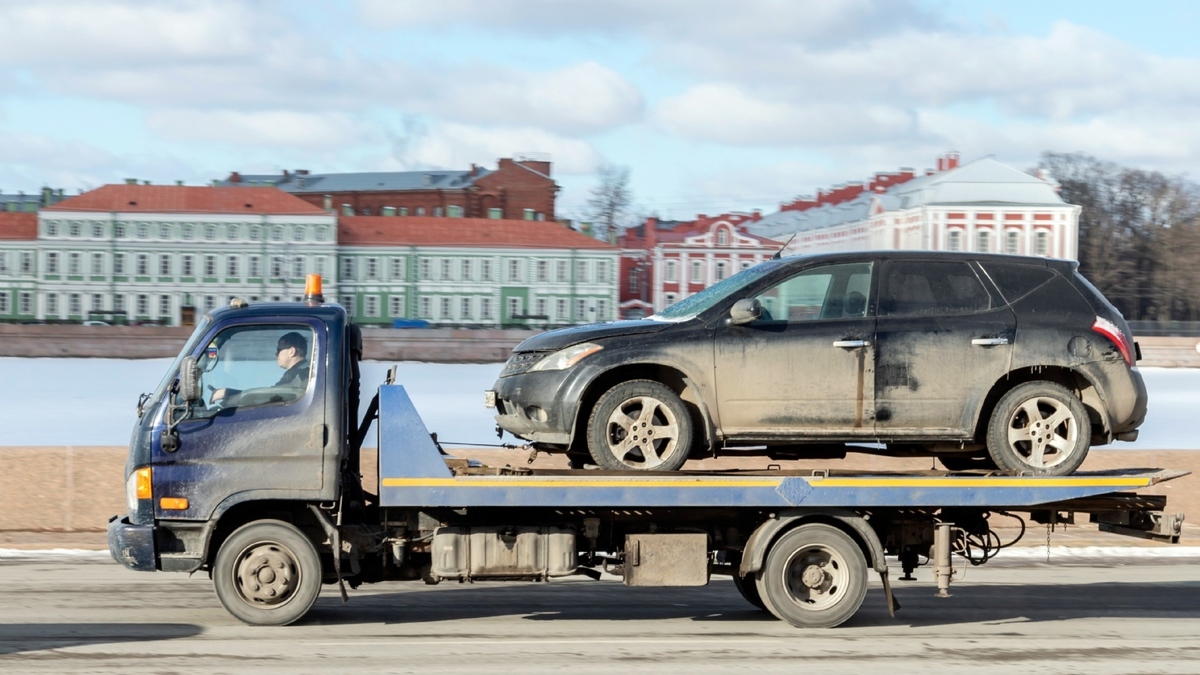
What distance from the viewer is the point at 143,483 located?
917 centimetres

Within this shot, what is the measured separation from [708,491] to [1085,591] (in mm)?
4530

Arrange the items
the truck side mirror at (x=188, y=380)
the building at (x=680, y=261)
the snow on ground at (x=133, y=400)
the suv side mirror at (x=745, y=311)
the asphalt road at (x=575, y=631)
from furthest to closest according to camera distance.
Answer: the building at (x=680, y=261) → the snow on ground at (x=133, y=400) → the suv side mirror at (x=745, y=311) → the truck side mirror at (x=188, y=380) → the asphalt road at (x=575, y=631)

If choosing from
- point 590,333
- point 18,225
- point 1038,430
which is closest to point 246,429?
point 590,333

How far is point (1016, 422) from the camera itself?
31.4ft

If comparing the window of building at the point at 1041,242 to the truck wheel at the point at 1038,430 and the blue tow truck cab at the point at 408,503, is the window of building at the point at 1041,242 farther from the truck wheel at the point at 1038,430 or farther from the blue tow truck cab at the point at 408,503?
the blue tow truck cab at the point at 408,503

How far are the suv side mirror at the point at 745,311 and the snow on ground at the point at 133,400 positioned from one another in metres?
2.40

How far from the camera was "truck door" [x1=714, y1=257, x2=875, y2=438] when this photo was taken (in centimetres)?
951

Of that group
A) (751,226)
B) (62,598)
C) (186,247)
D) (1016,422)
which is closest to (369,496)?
(62,598)

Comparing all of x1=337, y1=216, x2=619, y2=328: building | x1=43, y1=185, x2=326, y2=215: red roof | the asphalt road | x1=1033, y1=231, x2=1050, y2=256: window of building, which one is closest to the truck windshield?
the asphalt road

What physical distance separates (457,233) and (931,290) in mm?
89586

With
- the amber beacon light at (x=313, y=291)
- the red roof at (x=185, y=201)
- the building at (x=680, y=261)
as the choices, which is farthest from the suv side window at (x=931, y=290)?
the red roof at (x=185, y=201)

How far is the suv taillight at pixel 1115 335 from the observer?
9.64 meters

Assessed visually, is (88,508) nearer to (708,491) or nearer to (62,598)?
(62,598)

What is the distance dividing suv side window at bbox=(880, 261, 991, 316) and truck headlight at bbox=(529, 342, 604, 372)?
196cm
